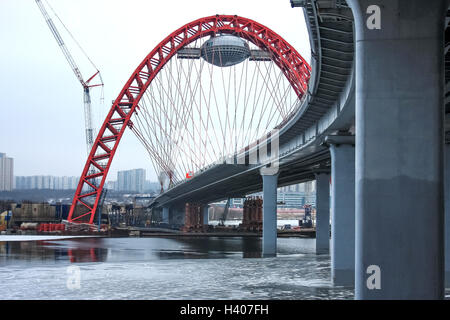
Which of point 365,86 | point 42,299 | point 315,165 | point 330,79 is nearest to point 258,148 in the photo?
point 315,165

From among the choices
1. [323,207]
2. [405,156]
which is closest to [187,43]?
[323,207]

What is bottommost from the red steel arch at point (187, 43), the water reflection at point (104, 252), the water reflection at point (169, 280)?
the water reflection at point (104, 252)

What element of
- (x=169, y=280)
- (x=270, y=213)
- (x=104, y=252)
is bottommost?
(x=104, y=252)

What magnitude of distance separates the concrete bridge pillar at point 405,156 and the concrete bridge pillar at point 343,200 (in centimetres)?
1992

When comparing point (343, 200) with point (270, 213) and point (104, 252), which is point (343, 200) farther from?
point (104, 252)

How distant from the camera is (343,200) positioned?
32.2 metres

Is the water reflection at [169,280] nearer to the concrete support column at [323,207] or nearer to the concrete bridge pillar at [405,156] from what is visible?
the concrete bridge pillar at [405,156]

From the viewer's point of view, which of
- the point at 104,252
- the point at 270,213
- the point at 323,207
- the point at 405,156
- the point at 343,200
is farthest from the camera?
the point at 323,207

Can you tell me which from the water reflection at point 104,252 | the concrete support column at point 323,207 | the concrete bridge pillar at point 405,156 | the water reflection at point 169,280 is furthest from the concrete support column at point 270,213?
the concrete bridge pillar at point 405,156

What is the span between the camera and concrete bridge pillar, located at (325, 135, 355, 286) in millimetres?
31500

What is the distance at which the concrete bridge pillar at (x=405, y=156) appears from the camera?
11531 millimetres

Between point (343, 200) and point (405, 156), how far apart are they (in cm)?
2094

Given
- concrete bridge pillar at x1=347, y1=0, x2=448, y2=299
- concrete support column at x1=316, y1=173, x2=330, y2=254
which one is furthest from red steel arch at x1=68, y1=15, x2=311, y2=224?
concrete bridge pillar at x1=347, y1=0, x2=448, y2=299

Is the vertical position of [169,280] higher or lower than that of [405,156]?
lower
